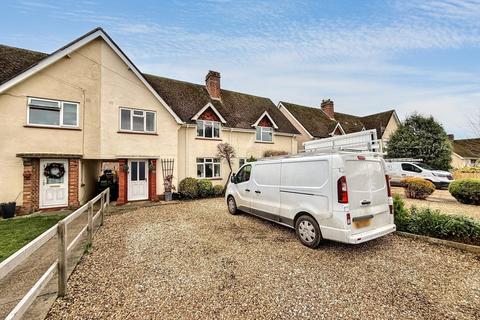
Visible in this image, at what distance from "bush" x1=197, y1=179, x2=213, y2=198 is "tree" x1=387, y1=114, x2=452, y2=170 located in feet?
64.6

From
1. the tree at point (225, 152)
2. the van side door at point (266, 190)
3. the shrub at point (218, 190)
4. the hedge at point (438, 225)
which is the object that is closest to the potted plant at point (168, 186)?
the shrub at point (218, 190)

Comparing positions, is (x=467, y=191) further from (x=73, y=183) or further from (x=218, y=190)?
(x=73, y=183)

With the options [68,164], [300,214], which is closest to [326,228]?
[300,214]

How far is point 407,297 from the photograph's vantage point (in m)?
3.46

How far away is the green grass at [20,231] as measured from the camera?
5.53 metres

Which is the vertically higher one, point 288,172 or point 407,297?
point 288,172

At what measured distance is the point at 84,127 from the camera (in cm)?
1133

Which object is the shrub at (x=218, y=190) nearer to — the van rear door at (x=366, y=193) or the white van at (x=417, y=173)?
the van rear door at (x=366, y=193)

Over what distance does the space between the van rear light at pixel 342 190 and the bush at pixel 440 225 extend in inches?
124

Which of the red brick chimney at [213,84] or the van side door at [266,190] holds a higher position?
the red brick chimney at [213,84]

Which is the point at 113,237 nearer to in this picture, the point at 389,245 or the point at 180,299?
the point at 180,299

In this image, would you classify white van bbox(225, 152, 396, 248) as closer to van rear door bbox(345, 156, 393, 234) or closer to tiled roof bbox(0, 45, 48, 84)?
van rear door bbox(345, 156, 393, 234)

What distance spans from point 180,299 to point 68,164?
1118 centimetres

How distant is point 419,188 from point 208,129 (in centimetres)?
1371
